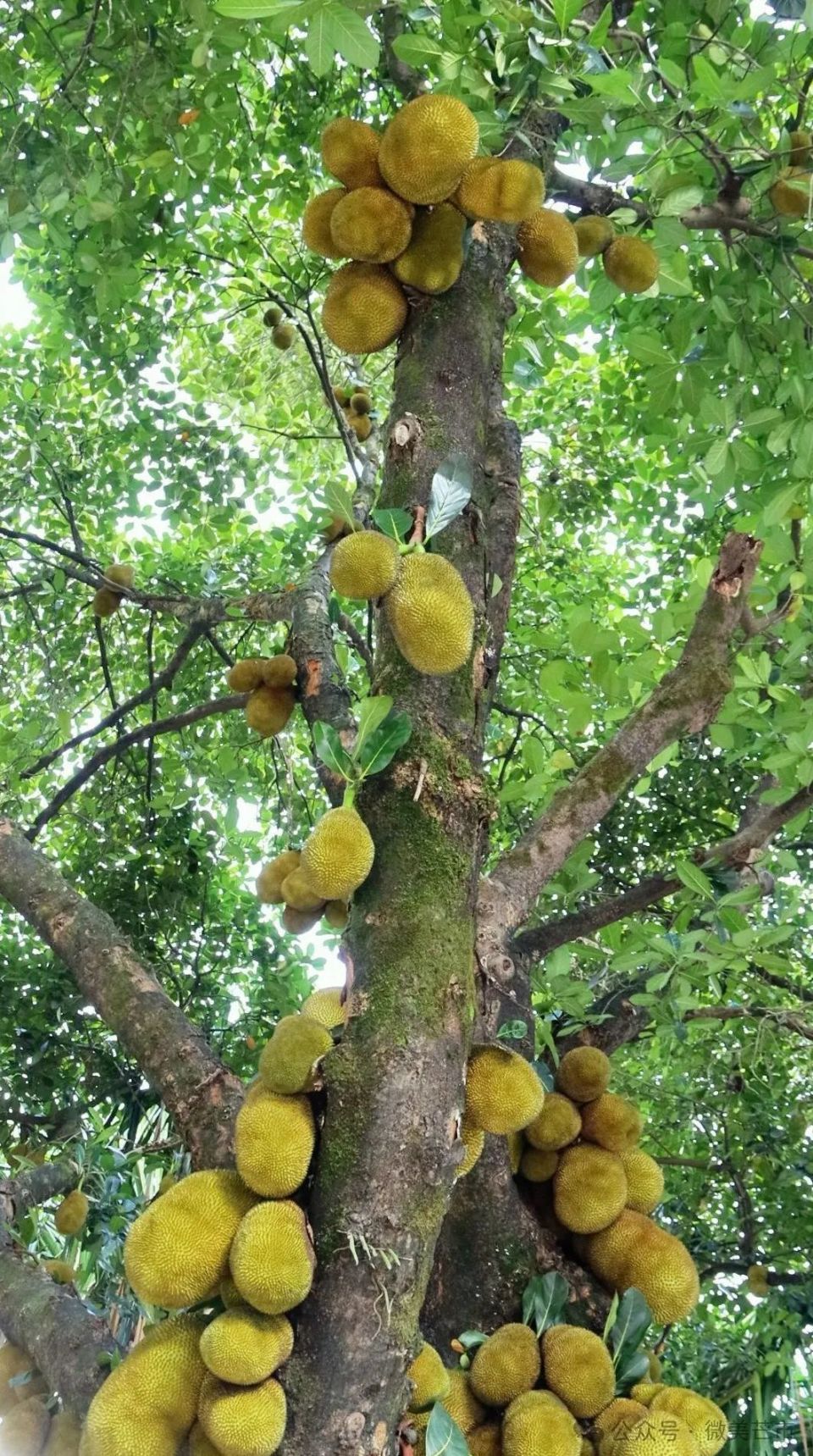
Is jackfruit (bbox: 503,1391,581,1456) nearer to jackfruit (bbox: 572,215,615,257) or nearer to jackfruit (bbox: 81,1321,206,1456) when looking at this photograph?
jackfruit (bbox: 81,1321,206,1456)

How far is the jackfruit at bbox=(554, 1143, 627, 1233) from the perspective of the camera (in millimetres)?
1766

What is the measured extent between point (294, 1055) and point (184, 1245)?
0.23 metres

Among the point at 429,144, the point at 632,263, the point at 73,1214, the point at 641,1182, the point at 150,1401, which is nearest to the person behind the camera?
the point at 150,1401

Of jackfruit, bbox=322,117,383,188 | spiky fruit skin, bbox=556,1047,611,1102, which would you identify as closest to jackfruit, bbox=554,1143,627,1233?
spiky fruit skin, bbox=556,1047,611,1102

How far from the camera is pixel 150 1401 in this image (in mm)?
1101

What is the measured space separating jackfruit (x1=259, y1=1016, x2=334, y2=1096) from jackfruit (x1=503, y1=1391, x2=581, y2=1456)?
0.64 metres

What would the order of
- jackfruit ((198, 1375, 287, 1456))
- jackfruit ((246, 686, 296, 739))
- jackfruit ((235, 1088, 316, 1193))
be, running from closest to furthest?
jackfruit ((198, 1375, 287, 1456))
jackfruit ((235, 1088, 316, 1193))
jackfruit ((246, 686, 296, 739))

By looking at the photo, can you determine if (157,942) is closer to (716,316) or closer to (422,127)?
(716,316)

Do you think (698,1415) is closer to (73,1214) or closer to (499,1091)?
(499,1091)

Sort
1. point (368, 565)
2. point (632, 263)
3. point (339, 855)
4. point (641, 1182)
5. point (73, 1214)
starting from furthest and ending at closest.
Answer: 1. point (73, 1214)
2. point (632, 263)
3. point (641, 1182)
4. point (368, 565)
5. point (339, 855)

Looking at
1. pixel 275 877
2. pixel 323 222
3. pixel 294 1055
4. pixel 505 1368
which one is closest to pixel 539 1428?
pixel 505 1368

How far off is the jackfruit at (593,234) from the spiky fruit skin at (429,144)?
523 mm

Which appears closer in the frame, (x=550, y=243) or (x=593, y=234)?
(x=550, y=243)

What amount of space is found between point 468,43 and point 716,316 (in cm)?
85
